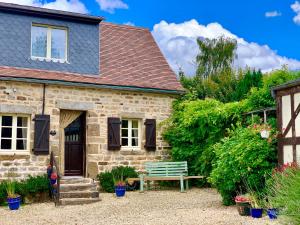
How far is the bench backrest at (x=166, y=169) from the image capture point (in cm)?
1442

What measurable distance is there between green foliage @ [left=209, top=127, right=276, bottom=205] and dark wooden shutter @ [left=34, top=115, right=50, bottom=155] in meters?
5.24

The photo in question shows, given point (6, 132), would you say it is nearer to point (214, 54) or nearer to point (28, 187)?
point (28, 187)

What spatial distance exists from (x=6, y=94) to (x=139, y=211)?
5390 mm

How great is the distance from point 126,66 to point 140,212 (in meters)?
6.74

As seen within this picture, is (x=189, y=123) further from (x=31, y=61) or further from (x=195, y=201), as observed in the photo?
(x=31, y=61)

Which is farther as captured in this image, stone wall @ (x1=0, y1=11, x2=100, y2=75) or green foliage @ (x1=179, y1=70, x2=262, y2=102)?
green foliage @ (x1=179, y1=70, x2=262, y2=102)

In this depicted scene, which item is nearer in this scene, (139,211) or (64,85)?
(139,211)

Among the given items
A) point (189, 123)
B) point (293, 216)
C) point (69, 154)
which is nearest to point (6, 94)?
point (69, 154)

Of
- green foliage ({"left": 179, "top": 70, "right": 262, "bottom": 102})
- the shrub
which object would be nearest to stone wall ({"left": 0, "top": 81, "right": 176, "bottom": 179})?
the shrub

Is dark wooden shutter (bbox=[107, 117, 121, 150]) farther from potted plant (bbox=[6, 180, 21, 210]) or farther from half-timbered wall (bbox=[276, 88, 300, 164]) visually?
half-timbered wall (bbox=[276, 88, 300, 164])

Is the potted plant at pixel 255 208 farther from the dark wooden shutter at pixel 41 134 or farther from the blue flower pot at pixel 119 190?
the dark wooden shutter at pixel 41 134

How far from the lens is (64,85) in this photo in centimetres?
1369

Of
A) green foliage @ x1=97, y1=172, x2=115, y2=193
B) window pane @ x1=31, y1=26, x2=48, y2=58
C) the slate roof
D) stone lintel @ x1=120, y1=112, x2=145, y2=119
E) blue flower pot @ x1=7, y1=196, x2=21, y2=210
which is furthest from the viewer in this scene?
stone lintel @ x1=120, y1=112, x2=145, y2=119

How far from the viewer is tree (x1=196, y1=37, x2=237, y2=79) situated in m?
33.7
